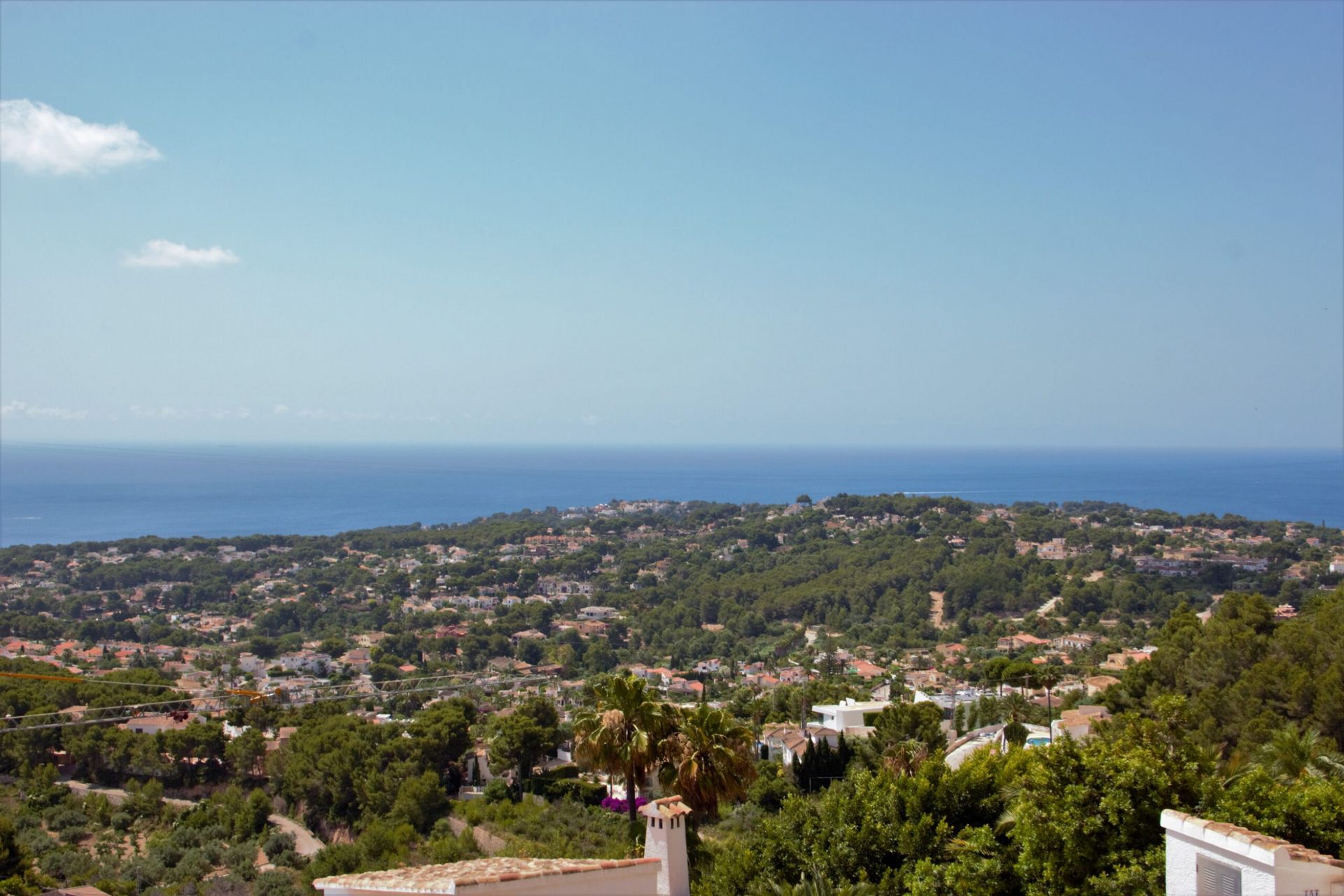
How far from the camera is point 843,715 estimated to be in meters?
18.3

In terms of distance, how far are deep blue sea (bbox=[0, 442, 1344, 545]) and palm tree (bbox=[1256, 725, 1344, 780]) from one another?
8683 cm

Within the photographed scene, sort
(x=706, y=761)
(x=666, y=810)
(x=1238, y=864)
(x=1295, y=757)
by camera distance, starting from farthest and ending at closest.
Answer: (x=706, y=761) → (x=1295, y=757) → (x=666, y=810) → (x=1238, y=864)

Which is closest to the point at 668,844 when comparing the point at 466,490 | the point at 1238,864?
the point at 1238,864

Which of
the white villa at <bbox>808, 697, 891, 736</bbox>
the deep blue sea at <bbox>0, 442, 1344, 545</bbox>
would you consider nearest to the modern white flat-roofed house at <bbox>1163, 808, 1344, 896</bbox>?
the white villa at <bbox>808, 697, 891, 736</bbox>

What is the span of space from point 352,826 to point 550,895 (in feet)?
42.9

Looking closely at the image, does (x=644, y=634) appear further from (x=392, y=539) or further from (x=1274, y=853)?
(x=1274, y=853)

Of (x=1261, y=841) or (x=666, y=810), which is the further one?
(x=666, y=810)

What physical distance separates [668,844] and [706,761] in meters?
3.57

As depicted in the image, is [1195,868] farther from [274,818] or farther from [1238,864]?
[274,818]

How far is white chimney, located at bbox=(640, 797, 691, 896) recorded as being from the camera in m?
6.25

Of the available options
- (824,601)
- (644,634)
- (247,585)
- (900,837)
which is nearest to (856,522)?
(824,601)

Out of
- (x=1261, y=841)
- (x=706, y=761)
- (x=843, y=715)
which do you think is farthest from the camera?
(x=843, y=715)

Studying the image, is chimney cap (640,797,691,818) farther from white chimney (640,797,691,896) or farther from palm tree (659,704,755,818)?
palm tree (659,704,755,818)

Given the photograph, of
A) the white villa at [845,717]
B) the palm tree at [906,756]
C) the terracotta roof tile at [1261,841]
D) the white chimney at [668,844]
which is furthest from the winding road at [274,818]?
the terracotta roof tile at [1261,841]
